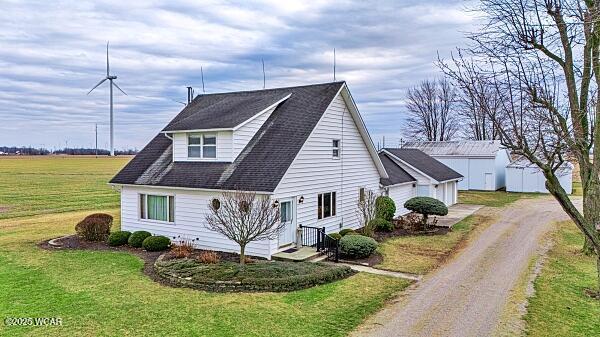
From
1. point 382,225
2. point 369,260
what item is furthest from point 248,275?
point 382,225

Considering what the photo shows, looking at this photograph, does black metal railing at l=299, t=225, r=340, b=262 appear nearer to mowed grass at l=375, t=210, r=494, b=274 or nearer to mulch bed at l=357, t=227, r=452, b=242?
mowed grass at l=375, t=210, r=494, b=274

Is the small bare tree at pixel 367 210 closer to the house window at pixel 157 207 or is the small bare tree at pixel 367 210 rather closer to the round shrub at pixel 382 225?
the round shrub at pixel 382 225

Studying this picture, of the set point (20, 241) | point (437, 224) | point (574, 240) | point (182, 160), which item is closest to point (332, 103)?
point (182, 160)

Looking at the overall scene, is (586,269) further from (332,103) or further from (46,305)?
(46,305)

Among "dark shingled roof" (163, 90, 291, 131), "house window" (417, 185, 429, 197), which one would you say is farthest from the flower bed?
"house window" (417, 185, 429, 197)

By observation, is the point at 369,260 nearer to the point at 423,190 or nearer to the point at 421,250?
the point at 421,250

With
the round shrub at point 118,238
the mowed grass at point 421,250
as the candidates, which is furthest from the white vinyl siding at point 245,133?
the mowed grass at point 421,250
